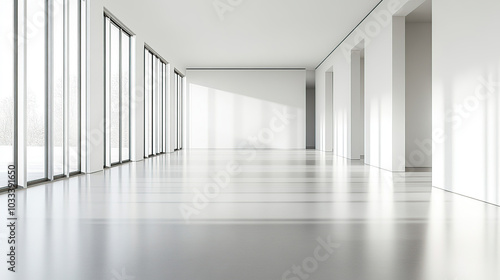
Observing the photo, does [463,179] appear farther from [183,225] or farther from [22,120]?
[22,120]

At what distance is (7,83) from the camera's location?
7.33 m

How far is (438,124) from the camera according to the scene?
8.09 meters

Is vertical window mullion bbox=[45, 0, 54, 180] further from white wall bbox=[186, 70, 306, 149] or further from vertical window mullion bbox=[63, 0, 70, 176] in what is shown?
white wall bbox=[186, 70, 306, 149]

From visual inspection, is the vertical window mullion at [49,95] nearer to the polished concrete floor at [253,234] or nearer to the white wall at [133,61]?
the polished concrete floor at [253,234]

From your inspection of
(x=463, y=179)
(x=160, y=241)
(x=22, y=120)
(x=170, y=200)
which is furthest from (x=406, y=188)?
(x=22, y=120)

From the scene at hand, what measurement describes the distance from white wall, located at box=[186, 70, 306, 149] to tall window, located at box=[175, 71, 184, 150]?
2.46 feet

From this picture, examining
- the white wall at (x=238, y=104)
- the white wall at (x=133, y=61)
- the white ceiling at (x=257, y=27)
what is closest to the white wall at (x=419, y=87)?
the white ceiling at (x=257, y=27)

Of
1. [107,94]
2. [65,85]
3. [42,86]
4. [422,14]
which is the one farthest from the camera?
[422,14]

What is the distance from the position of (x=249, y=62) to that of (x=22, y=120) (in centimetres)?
1699

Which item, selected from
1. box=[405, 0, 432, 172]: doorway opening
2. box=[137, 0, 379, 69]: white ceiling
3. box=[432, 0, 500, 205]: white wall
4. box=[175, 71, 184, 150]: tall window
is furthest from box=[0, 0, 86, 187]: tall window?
box=[175, 71, 184, 150]: tall window

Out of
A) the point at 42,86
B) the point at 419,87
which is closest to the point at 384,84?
the point at 419,87

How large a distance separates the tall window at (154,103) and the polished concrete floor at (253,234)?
9.46 metres

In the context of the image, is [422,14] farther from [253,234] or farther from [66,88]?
[253,234]

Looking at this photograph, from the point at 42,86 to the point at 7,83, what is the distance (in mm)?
1227
